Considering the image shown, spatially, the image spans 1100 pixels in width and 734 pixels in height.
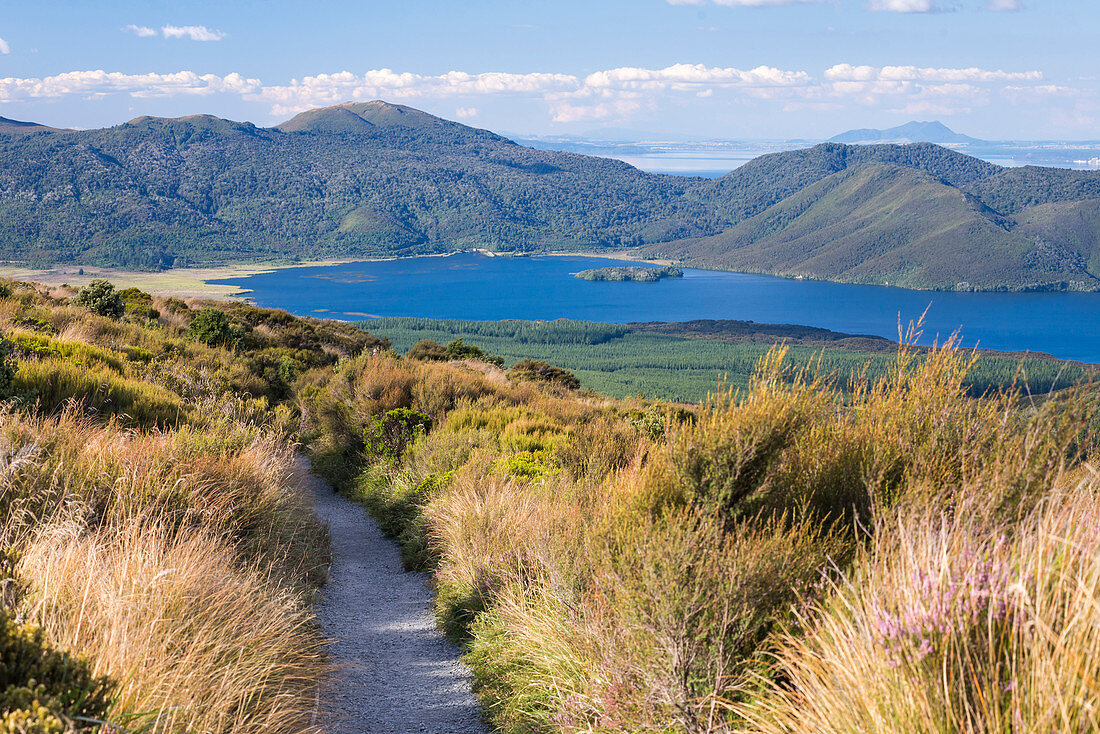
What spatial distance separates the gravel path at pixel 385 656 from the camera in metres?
4.03

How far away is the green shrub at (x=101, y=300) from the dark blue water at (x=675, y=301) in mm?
85515

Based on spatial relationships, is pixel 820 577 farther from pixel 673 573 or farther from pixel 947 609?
pixel 947 609

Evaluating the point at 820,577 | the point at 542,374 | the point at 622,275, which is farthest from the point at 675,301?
the point at 820,577

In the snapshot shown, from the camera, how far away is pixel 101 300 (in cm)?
1416

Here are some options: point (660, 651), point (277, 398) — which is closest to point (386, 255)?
point (277, 398)

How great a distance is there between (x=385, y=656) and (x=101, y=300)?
12336 millimetres

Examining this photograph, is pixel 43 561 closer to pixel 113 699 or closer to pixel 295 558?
pixel 113 699

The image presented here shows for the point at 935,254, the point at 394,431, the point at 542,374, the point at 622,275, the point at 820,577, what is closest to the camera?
the point at 820,577

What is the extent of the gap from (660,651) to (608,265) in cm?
18384

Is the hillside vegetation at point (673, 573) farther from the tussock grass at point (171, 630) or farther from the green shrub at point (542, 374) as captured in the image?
the green shrub at point (542, 374)

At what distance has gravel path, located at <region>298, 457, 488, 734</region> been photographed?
4.03 m

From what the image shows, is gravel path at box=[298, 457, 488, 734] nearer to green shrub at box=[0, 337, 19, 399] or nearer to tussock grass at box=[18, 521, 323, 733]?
tussock grass at box=[18, 521, 323, 733]

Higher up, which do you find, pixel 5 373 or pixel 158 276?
pixel 5 373

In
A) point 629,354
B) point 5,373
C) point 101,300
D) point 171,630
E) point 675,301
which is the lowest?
point 629,354
